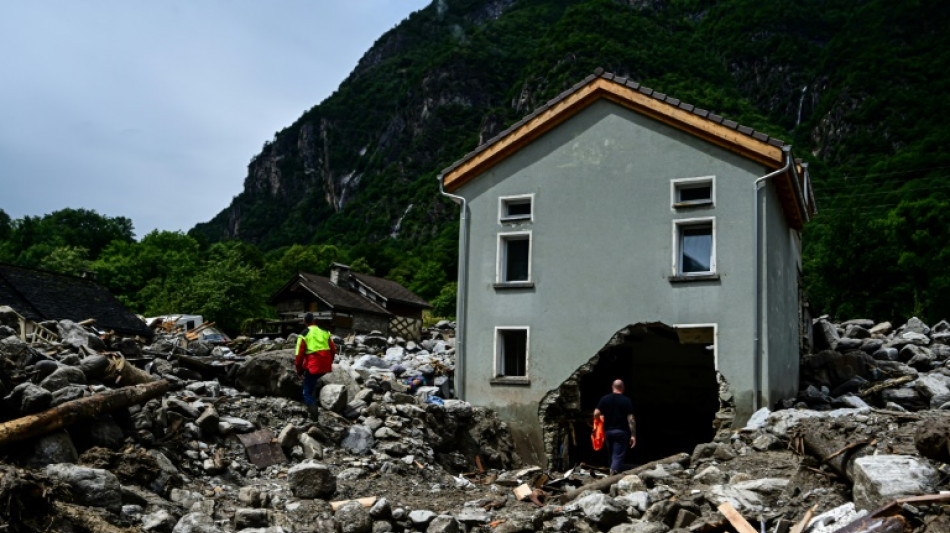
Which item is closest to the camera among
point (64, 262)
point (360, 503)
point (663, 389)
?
point (360, 503)

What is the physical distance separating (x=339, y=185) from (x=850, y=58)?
296 feet

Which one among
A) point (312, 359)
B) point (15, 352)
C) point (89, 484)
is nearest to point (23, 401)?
point (15, 352)

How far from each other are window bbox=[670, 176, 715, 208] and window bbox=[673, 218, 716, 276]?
0.39m

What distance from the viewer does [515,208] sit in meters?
20.4

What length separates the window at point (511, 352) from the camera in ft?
63.8

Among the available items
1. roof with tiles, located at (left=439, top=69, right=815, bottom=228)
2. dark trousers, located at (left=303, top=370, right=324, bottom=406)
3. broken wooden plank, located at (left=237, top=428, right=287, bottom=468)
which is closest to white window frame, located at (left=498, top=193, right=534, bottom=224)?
roof with tiles, located at (left=439, top=69, right=815, bottom=228)

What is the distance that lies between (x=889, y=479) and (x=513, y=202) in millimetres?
12253

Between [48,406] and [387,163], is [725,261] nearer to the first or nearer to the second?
[48,406]

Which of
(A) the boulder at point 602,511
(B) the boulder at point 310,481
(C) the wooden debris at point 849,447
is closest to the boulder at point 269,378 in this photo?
(B) the boulder at point 310,481

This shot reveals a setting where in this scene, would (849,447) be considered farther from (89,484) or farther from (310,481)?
(89,484)

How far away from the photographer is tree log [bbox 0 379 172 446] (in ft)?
32.9

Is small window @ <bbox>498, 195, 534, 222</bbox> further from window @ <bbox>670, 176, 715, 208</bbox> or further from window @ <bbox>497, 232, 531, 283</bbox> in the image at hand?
window @ <bbox>670, 176, 715, 208</bbox>

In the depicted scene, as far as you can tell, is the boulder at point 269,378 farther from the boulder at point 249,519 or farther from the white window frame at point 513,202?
the white window frame at point 513,202

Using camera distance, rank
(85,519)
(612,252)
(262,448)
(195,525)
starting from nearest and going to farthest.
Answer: (85,519) → (195,525) → (262,448) → (612,252)
